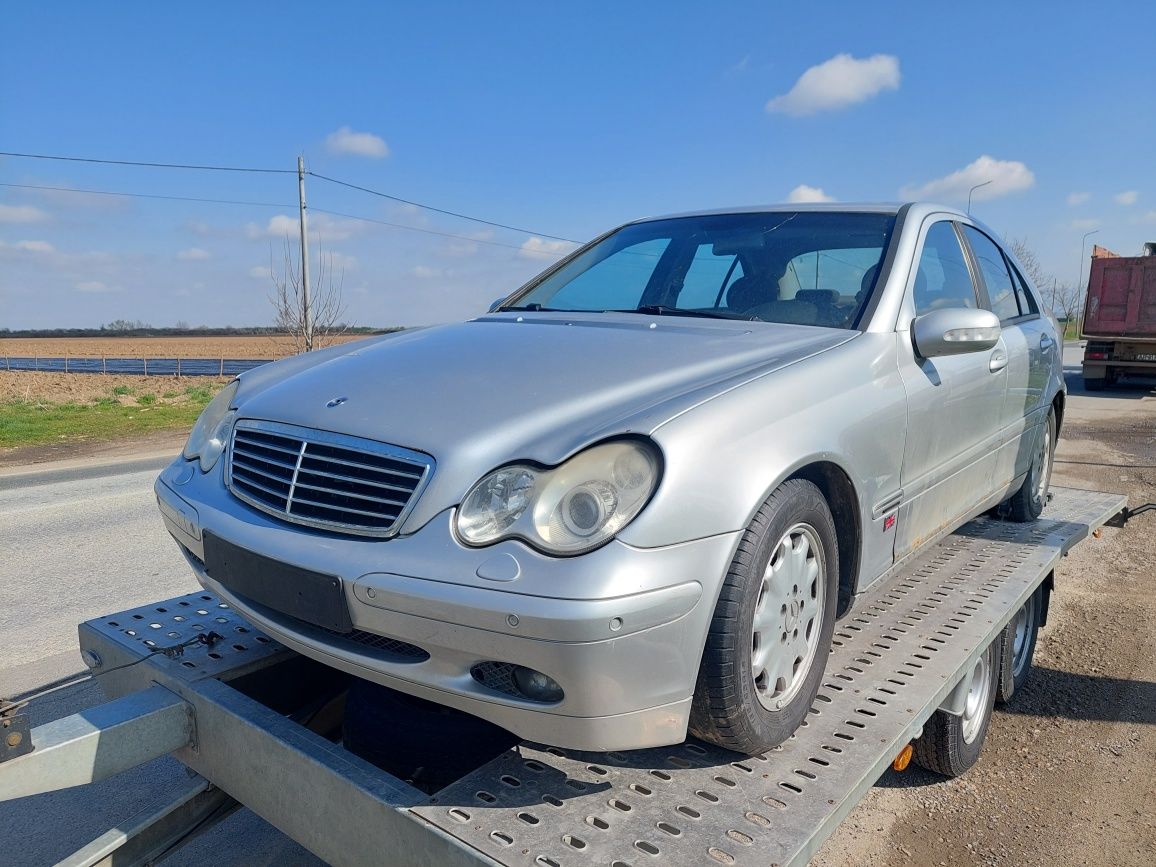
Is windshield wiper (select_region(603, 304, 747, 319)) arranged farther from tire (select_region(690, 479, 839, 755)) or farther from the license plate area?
the license plate area

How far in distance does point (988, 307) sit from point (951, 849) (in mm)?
2280

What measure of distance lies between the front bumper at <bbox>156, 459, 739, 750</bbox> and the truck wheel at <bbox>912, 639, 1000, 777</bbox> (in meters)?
1.56

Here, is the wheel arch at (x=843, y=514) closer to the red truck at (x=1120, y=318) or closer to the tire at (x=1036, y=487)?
the tire at (x=1036, y=487)

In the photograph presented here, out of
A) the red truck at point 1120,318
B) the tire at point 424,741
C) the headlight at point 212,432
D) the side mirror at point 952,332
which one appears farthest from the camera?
the red truck at point 1120,318

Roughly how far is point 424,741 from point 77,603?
336cm

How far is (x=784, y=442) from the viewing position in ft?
7.19

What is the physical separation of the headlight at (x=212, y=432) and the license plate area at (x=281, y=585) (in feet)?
1.14

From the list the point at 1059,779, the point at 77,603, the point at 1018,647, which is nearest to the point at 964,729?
the point at 1059,779

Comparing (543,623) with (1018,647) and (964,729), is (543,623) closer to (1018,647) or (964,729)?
(964,729)

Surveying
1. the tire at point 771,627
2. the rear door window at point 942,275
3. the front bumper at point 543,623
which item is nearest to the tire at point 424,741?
the front bumper at point 543,623

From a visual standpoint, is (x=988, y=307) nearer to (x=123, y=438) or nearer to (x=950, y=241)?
(x=950, y=241)

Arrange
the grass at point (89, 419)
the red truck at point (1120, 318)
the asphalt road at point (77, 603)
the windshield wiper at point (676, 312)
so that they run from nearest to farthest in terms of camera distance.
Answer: the asphalt road at point (77, 603), the windshield wiper at point (676, 312), the grass at point (89, 419), the red truck at point (1120, 318)

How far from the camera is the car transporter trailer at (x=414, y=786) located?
5.70 feet

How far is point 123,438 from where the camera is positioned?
13.5 meters
